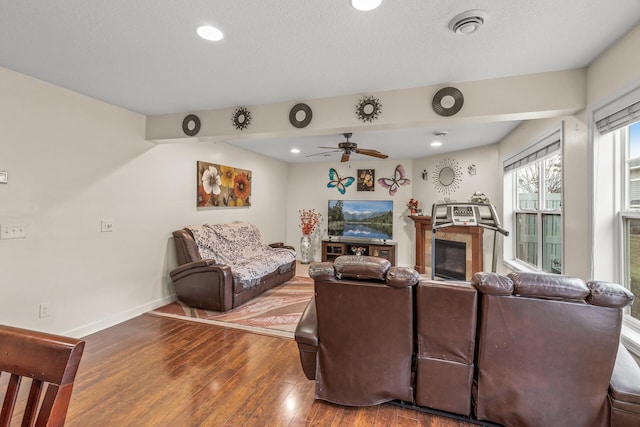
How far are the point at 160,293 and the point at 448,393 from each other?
356 centimetres

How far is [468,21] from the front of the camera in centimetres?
163

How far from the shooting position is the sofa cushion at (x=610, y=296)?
140 centimetres

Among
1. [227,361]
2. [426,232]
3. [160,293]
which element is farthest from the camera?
[426,232]

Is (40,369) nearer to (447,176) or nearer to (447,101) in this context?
(447,101)

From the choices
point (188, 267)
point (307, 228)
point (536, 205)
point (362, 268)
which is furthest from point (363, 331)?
point (307, 228)

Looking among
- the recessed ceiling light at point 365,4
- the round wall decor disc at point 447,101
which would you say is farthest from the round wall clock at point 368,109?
the recessed ceiling light at point 365,4

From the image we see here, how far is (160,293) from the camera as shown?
384 centimetres

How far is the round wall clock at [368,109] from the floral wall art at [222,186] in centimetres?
275

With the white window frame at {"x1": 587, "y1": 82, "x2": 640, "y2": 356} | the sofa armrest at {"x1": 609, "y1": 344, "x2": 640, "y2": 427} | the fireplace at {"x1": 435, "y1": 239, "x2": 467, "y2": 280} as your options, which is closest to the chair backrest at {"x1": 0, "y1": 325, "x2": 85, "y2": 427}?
the sofa armrest at {"x1": 609, "y1": 344, "x2": 640, "y2": 427}

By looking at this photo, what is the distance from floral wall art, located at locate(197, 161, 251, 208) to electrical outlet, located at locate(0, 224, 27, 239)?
6.67 ft

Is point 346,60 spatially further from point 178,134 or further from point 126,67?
point 178,134

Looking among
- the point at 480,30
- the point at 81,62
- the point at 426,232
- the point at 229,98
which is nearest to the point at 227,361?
the point at 229,98

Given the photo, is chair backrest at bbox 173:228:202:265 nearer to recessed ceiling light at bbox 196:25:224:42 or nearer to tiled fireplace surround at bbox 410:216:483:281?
recessed ceiling light at bbox 196:25:224:42

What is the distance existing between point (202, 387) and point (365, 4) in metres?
2.68
